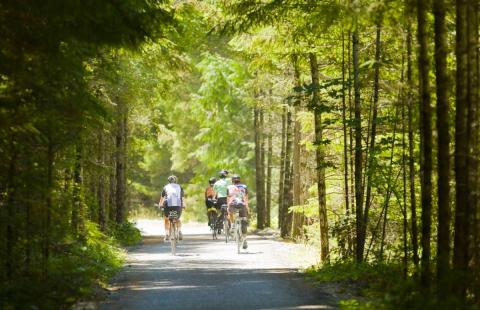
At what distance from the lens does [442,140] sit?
11.0m

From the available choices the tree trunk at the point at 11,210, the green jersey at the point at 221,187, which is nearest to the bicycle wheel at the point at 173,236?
the green jersey at the point at 221,187

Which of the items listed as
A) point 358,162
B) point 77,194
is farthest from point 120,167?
point 358,162

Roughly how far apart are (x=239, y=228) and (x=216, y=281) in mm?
7798

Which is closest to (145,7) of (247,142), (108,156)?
(108,156)

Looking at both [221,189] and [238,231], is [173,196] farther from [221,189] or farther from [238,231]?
[221,189]

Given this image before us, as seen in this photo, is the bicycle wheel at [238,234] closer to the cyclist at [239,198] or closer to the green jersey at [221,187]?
the cyclist at [239,198]

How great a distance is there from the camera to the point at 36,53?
11.2 metres

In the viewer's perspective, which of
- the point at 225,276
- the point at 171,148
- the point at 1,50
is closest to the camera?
the point at 1,50

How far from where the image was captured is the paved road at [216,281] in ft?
41.0

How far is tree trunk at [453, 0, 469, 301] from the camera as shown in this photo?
34.7 ft

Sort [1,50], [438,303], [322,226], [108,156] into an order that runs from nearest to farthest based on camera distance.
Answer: [438,303]
[1,50]
[322,226]
[108,156]

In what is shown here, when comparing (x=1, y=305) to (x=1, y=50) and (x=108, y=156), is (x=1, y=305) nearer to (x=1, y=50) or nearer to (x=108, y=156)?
(x=1, y=50)

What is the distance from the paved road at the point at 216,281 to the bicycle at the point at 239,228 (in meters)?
0.37

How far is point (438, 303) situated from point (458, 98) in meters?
2.58
